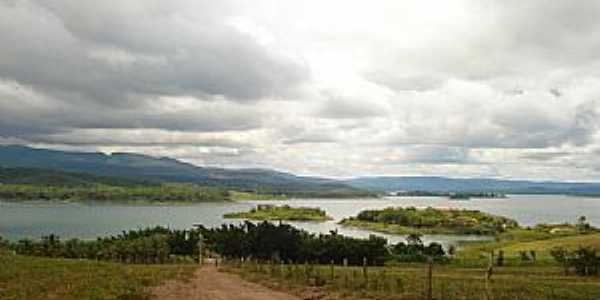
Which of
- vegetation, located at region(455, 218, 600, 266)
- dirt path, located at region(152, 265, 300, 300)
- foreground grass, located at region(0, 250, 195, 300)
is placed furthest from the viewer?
vegetation, located at region(455, 218, 600, 266)

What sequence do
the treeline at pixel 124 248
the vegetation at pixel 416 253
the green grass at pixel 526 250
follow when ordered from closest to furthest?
1. the green grass at pixel 526 250
2. the treeline at pixel 124 248
3. the vegetation at pixel 416 253

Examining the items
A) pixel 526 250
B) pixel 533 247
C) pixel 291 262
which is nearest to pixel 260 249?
pixel 291 262

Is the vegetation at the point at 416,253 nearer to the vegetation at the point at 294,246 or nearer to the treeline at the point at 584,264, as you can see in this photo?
the vegetation at the point at 294,246

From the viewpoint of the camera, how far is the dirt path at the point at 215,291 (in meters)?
33.8

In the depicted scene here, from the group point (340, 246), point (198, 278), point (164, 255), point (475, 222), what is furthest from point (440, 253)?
point (475, 222)

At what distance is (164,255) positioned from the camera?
10275 centimetres

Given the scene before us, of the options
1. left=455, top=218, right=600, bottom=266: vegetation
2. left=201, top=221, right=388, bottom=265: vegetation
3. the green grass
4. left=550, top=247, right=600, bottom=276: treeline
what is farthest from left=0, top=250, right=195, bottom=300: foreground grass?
left=455, top=218, right=600, bottom=266: vegetation

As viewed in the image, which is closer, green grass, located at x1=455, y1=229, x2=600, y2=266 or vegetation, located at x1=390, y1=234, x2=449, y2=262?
green grass, located at x1=455, y1=229, x2=600, y2=266

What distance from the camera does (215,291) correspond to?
3725 cm

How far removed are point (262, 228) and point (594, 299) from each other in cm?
6812

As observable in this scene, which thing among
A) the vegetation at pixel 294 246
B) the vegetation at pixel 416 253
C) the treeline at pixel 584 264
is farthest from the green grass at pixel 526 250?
the treeline at pixel 584 264

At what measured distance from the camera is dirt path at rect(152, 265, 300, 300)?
3384 cm

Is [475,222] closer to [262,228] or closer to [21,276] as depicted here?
[262,228]

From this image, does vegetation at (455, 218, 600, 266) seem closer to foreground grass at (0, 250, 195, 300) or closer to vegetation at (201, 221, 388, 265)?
vegetation at (201, 221, 388, 265)
